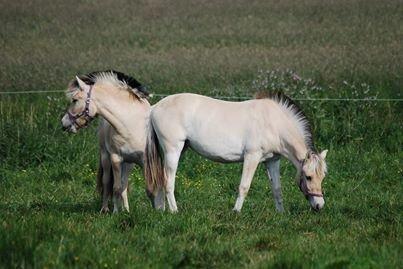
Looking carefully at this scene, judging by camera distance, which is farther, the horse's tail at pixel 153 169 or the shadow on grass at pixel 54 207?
the horse's tail at pixel 153 169

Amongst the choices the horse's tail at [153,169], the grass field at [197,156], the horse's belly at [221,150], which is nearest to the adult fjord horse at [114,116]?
the horse's tail at [153,169]

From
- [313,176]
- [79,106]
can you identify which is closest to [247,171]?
[313,176]

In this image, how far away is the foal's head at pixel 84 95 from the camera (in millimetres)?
10781

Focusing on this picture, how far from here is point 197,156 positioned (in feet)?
48.0

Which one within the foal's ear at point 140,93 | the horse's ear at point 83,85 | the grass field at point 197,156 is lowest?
the grass field at point 197,156

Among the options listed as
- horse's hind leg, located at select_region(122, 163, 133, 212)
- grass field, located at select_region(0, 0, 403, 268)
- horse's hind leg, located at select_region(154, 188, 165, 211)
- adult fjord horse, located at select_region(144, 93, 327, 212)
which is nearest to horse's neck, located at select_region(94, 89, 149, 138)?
adult fjord horse, located at select_region(144, 93, 327, 212)

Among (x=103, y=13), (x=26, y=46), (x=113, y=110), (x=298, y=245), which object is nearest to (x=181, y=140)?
(x=113, y=110)

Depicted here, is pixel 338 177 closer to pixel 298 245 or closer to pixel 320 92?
pixel 320 92

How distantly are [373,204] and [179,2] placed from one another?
18.3 metres

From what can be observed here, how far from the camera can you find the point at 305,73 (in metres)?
18.9

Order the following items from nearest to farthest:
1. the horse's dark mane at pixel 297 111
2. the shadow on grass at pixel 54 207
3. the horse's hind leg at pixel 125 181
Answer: the shadow on grass at pixel 54 207, the horse's dark mane at pixel 297 111, the horse's hind leg at pixel 125 181

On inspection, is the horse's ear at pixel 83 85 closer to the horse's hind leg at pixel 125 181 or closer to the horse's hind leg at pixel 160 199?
the horse's hind leg at pixel 125 181

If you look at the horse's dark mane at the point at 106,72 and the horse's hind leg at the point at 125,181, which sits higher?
the horse's dark mane at the point at 106,72

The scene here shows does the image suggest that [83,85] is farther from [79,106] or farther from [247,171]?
[247,171]
